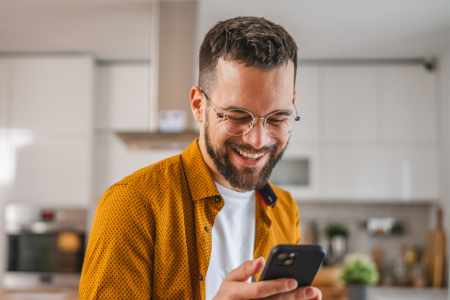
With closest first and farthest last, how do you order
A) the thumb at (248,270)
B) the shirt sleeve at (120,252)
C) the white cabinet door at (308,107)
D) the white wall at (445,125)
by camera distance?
the thumb at (248,270)
the shirt sleeve at (120,252)
the white wall at (445,125)
the white cabinet door at (308,107)

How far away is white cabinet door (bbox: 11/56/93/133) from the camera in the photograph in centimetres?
361

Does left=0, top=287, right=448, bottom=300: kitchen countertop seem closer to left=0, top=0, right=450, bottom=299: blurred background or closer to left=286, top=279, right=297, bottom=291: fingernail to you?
left=0, top=0, right=450, bottom=299: blurred background

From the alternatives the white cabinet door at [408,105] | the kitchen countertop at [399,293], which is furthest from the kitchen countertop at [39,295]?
→ the white cabinet door at [408,105]

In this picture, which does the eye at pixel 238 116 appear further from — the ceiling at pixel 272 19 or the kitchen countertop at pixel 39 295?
the kitchen countertop at pixel 39 295

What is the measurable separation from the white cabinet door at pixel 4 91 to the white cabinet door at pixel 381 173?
2682 mm

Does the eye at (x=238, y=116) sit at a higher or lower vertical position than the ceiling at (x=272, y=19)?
lower

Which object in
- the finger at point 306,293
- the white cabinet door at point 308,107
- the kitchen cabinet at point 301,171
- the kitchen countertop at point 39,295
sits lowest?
the kitchen countertop at point 39,295

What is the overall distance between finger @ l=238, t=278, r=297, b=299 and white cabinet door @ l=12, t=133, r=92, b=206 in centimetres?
308

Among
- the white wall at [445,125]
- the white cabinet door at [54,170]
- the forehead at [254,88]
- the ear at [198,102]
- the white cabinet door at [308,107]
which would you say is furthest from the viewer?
the white cabinet door at [308,107]

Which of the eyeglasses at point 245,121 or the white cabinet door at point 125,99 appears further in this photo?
the white cabinet door at point 125,99

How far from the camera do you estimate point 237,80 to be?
92cm

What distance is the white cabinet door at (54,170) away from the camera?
141 inches

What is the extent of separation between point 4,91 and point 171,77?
1.92m

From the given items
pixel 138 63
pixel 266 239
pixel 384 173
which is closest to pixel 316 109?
pixel 384 173
